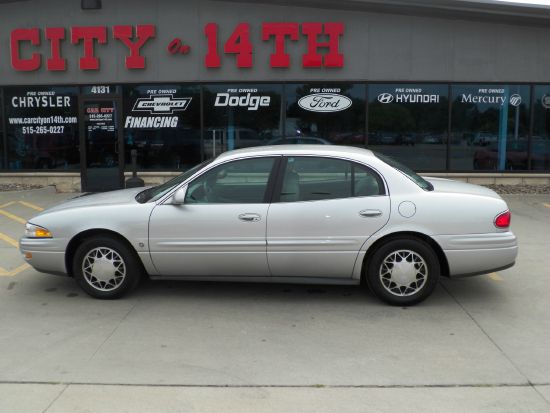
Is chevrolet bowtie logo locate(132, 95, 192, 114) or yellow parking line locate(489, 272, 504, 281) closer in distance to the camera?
yellow parking line locate(489, 272, 504, 281)

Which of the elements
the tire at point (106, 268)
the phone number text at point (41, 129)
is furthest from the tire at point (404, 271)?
the phone number text at point (41, 129)

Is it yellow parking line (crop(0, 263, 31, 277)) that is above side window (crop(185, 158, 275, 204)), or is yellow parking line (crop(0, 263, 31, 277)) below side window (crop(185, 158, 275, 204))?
below

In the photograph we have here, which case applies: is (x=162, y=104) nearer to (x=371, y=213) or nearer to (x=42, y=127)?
(x=42, y=127)

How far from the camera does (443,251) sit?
5281 mm

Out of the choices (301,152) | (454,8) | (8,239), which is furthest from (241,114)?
(301,152)

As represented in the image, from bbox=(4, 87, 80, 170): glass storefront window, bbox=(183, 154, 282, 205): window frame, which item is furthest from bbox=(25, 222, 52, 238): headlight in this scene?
bbox=(4, 87, 80, 170): glass storefront window

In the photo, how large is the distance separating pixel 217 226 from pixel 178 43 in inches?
347

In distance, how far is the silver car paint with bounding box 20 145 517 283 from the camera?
5254mm

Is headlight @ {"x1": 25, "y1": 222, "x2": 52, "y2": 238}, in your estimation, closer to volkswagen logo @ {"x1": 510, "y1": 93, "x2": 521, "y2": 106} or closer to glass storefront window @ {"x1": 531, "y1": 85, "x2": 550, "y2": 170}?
volkswagen logo @ {"x1": 510, "y1": 93, "x2": 521, "y2": 106}

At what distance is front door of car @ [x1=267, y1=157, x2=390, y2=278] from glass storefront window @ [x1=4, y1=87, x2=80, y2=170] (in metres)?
9.80

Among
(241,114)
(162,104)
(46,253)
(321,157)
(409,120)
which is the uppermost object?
(162,104)

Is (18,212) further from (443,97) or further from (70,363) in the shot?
(443,97)

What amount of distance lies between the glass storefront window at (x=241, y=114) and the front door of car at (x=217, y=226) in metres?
7.88

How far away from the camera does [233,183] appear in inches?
217
